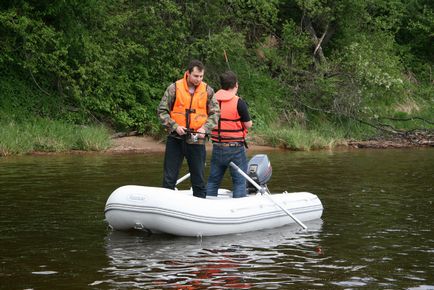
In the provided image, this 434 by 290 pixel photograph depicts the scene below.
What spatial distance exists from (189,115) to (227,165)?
0.93 metres

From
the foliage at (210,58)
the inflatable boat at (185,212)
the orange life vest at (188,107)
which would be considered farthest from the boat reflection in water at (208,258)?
the foliage at (210,58)

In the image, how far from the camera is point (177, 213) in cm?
891

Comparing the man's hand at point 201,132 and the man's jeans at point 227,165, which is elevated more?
the man's hand at point 201,132

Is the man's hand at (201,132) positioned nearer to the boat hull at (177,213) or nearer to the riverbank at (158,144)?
the boat hull at (177,213)

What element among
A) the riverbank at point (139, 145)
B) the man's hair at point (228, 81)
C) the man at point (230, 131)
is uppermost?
the man's hair at point (228, 81)

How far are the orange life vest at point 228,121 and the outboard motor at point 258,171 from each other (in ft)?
2.43

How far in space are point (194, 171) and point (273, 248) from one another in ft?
4.71

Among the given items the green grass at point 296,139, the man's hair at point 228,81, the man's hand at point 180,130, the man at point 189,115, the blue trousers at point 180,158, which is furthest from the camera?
the green grass at point 296,139

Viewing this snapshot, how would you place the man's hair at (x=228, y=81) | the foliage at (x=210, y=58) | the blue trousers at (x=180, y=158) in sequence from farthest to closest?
the foliage at (x=210, y=58)
the man's hair at (x=228, y=81)
the blue trousers at (x=180, y=158)

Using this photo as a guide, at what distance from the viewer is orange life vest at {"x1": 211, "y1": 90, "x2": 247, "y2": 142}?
9.69m

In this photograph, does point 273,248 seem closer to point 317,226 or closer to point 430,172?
point 317,226

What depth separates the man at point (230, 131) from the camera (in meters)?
9.67

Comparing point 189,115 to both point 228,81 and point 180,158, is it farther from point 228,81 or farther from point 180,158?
point 228,81

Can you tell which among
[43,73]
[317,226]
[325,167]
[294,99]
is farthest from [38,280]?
[294,99]
